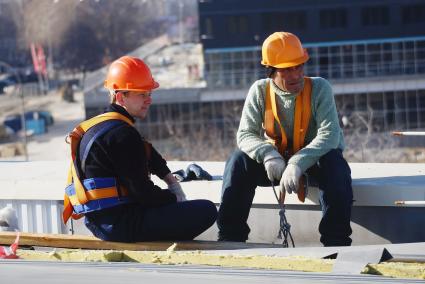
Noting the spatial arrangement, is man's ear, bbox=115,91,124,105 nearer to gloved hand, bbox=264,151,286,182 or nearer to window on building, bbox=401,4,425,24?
gloved hand, bbox=264,151,286,182

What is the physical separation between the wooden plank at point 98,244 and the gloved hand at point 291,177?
0.38 m

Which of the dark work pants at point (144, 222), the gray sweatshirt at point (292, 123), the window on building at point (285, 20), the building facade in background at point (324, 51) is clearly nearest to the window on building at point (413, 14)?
the building facade in background at point (324, 51)

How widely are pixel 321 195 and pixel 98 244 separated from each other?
1.27 meters

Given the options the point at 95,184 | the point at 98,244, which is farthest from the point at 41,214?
the point at 95,184

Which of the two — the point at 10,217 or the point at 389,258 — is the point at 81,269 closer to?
the point at 389,258

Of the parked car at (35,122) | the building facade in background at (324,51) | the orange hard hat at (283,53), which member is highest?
the orange hard hat at (283,53)

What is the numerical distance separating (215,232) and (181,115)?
3532cm

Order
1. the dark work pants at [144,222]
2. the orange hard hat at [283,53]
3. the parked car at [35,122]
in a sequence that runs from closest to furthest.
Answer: the dark work pants at [144,222], the orange hard hat at [283,53], the parked car at [35,122]

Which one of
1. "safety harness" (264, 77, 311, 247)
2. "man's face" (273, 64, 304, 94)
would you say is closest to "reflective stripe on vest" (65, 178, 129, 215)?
"safety harness" (264, 77, 311, 247)

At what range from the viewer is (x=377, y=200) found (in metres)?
6.16

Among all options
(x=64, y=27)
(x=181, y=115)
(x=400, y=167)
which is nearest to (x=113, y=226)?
(x=400, y=167)

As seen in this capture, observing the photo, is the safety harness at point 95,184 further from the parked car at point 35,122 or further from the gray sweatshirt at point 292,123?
the parked car at point 35,122

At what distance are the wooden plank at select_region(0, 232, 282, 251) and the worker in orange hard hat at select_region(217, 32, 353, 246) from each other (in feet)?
1.63

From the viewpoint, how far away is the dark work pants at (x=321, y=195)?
5.76 meters
